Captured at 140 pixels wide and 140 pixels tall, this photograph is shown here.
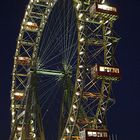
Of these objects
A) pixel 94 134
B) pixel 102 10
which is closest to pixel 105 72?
pixel 94 134

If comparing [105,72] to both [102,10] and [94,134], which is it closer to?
[94,134]

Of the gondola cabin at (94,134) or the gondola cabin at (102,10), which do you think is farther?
the gondola cabin at (102,10)

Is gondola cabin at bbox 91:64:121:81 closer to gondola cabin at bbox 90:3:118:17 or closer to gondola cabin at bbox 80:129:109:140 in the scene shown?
gondola cabin at bbox 80:129:109:140

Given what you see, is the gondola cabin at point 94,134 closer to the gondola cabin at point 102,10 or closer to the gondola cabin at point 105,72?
the gondola cabin at point 105,72

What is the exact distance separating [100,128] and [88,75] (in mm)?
4408

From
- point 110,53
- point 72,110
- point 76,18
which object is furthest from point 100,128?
point 76,18

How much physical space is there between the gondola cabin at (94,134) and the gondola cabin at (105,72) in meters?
4.29

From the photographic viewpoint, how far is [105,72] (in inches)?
1377

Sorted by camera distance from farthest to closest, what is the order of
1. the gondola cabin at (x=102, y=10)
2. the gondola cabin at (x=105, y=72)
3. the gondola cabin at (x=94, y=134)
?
the gondola cabin at (x=102, y=10) → the gondola cabin at (x=105, y=72) → the gondola cabin at (x=94, y=134)

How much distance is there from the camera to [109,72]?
115ft

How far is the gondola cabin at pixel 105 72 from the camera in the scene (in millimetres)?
34594

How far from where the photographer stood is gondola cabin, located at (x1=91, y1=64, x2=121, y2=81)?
34.6 meters

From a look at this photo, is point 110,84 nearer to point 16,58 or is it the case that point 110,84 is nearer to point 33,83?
point 33,83

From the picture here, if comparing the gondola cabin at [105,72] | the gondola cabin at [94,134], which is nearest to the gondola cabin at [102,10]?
the gondola cabin at [105,72]
